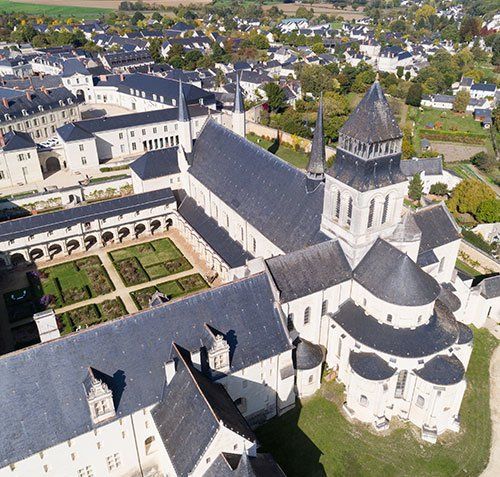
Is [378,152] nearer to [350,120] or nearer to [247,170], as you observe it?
[350,120]

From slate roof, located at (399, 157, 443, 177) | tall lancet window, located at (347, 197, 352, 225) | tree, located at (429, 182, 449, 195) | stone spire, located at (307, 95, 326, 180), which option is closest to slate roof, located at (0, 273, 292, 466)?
tall lancet window, located at (347, 197, 352, 225)

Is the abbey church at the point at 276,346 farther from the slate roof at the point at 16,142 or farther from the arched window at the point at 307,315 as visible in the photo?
the slate roof at the point at 16,142

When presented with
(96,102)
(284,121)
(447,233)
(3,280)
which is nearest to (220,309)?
(447,233)

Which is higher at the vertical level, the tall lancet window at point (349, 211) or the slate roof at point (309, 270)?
the tall lancet window at point (349, 211)

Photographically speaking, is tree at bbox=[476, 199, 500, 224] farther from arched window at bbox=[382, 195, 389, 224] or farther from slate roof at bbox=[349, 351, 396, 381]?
slate roof at bbox=[349, 351, 396, 381]

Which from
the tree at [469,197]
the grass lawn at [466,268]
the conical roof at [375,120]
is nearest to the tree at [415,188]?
the tree at [469,197]

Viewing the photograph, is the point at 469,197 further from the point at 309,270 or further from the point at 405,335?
the point at 309,270

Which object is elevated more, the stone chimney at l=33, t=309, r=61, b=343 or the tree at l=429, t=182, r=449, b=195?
the stone chimney at l=33, t=309, r=61, b=343
